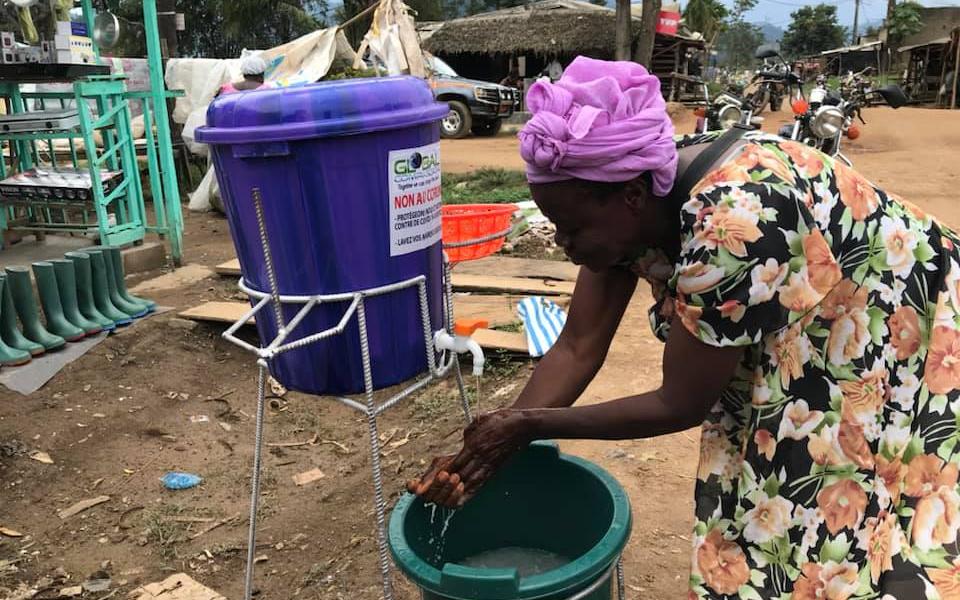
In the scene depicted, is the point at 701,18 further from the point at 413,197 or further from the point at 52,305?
the point at 413,197

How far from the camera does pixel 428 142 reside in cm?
185

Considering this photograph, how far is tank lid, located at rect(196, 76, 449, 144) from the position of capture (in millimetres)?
1620

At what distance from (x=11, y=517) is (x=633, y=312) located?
3.14 meters

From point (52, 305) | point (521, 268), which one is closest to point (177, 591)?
point (52, 305)

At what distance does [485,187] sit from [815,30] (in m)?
39.6

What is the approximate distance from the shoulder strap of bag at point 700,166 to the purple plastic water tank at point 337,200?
0.76 meters

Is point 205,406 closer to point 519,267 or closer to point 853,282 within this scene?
point 519,267

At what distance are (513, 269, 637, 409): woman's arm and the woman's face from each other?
284mm

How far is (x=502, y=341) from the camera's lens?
3916mm

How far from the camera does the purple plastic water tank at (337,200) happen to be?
164 cm

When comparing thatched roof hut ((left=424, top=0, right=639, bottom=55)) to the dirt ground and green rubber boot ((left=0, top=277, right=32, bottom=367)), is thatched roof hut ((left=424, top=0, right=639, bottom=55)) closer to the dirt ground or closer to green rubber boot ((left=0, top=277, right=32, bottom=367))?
the dirt ground

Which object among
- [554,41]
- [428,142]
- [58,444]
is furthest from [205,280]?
[554,41]

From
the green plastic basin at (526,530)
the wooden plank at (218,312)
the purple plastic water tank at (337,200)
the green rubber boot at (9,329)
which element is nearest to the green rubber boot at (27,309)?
the green rubber boot at (9,329)

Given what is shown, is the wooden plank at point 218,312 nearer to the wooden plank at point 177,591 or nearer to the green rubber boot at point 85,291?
the green rubber boot at point 85,291
